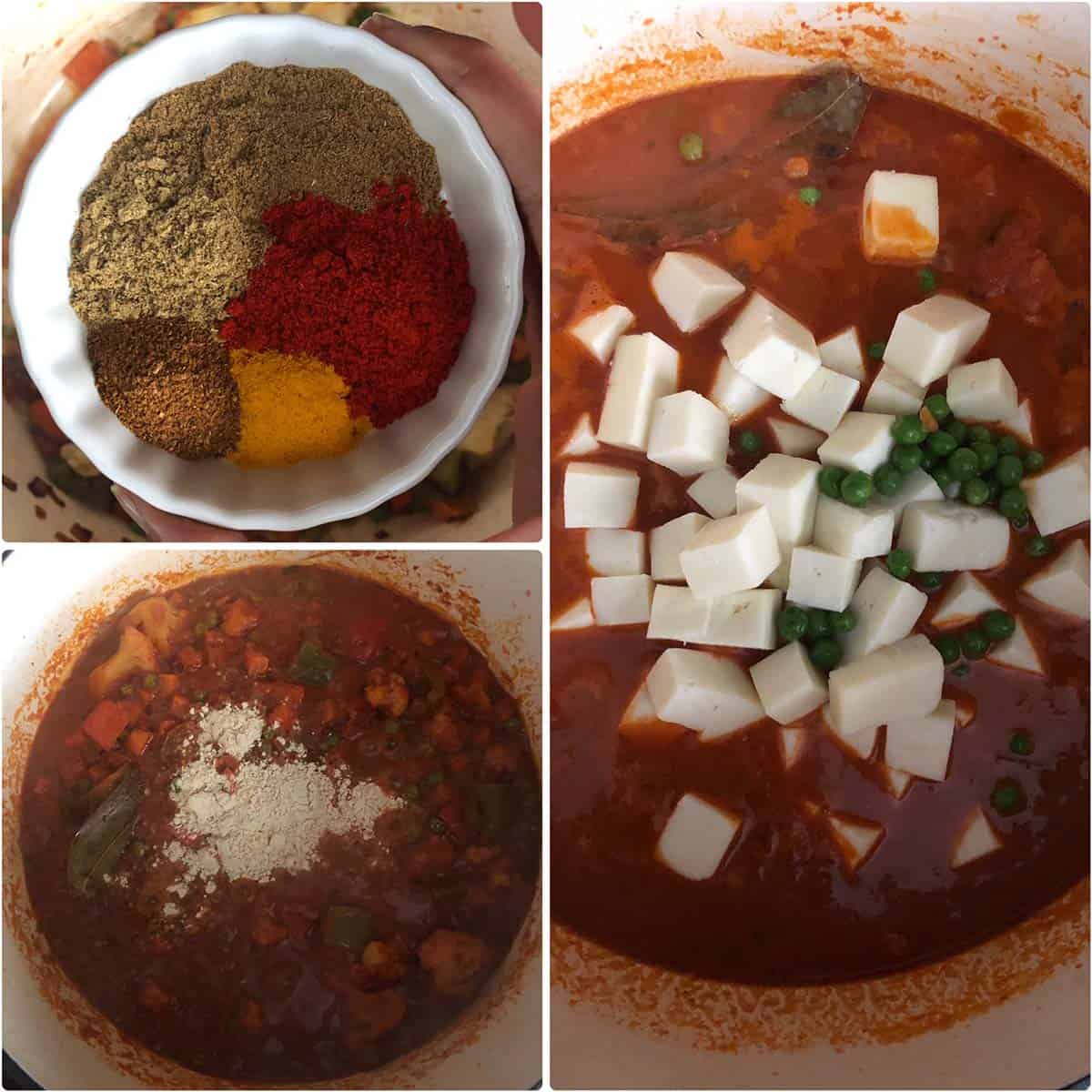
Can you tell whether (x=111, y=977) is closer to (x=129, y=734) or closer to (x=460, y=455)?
(x=129, y=734)

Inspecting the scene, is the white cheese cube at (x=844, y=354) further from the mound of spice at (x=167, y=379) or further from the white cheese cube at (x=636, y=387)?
the mound of spice at (x=167, y=379)

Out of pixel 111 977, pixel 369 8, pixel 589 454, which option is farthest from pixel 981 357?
pixel 111 977

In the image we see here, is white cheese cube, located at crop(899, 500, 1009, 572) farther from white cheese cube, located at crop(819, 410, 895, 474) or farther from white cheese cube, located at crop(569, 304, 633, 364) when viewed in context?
white cheese cube, located at crop(569, 304, 633, 364)

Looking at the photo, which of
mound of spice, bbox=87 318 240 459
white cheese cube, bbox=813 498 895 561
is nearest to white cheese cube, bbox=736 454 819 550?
white cheese cube, bbox=813 498 895 561

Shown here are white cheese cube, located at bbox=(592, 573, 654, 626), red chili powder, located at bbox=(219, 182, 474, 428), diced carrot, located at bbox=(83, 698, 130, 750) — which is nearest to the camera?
red chili powder, located at bbox=(219, 182, 474, 428)

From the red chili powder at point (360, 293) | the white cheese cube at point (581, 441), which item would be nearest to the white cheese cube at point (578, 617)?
the white cheese cube at point (581, 441)

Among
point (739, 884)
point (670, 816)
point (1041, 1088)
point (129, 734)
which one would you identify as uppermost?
point (129, 734)
